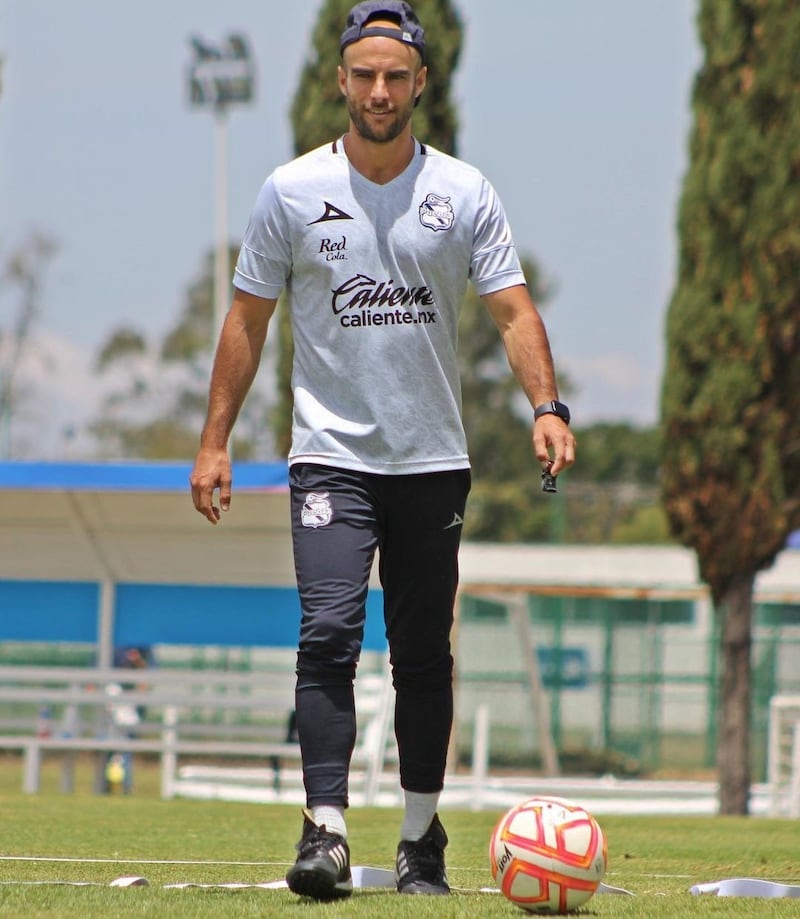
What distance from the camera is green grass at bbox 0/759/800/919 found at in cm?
400

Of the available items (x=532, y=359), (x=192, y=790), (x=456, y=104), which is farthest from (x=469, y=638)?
(x=532, y=359)

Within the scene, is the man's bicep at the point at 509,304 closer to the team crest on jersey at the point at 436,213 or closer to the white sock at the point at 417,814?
the team crest on jersey at the point at 436,213

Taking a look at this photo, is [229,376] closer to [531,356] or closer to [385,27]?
[531,356]

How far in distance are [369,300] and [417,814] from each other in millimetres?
1422

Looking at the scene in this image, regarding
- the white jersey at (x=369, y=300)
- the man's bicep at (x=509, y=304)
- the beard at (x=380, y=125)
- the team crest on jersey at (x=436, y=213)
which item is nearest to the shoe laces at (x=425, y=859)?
the white jersey at (x=369, y=300)

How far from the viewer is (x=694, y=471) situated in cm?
1492

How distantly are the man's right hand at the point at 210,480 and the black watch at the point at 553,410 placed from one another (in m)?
0.86

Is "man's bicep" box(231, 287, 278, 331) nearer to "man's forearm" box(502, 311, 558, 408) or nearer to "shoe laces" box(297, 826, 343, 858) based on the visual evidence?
"man's forearm" box(502, 311, 558, 408)

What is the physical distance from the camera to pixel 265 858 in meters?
6.01

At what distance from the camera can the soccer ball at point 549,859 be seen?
4.07 meters

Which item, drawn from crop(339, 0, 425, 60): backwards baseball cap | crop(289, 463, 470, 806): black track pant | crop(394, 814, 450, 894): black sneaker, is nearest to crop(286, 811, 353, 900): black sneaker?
crop(289, 463, 470, 806): black track pant

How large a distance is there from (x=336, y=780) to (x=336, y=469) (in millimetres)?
833

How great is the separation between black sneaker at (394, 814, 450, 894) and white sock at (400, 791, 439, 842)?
2 centimetres

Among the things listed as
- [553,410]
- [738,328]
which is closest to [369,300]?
[553,410]
